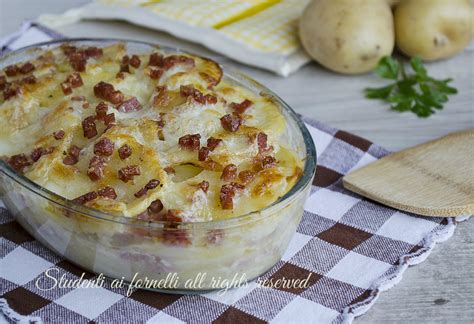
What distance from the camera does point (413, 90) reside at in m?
3.22

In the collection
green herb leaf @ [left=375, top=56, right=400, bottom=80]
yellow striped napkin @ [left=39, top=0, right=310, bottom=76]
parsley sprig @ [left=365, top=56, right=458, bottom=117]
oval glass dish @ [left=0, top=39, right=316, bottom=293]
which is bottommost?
parsley sprig @ [left=365, top=56, right=458, bottom=117]

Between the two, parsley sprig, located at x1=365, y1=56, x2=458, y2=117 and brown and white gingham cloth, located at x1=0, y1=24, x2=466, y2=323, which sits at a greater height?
brown and white gingham cloth, located at x1=0, y1=24, x2=466, y2=323

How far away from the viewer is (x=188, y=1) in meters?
3.70

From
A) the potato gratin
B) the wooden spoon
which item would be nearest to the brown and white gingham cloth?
the wooden spoon

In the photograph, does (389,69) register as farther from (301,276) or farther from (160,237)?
(160,237)

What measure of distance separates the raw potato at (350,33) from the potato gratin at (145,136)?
82 cm

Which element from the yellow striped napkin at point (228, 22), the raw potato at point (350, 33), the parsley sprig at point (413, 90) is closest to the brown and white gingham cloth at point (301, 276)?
the parsley sprig at point (413, 90)

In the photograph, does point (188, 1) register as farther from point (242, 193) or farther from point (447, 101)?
point (242, 193)

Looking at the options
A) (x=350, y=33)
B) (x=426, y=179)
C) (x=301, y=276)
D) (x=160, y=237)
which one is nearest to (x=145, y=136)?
(x=160, y=237)

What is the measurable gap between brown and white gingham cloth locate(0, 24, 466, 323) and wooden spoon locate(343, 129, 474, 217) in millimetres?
40

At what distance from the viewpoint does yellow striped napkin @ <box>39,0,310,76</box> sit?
136 inches

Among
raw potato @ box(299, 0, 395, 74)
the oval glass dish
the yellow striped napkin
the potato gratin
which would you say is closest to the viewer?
the oval glass dish

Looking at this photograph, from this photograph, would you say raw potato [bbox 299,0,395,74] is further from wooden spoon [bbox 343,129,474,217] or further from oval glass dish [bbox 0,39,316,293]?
oval glass dish [bbox 0,39,316,293]

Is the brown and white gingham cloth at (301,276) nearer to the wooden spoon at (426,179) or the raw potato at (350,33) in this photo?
the wooden spoon at (426,179)
